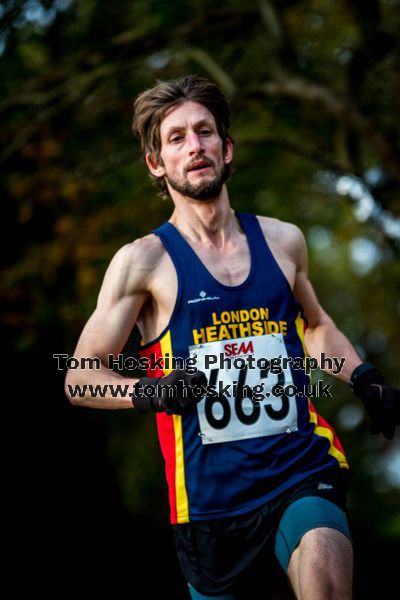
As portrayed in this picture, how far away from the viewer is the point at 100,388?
343 cm

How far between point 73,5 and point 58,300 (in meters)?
3.60

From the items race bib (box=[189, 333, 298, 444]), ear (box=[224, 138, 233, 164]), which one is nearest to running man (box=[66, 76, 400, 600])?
race bib (box=[189, 333, 298, 444])

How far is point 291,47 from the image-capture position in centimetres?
880

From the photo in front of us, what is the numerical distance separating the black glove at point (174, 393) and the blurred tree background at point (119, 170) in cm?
434

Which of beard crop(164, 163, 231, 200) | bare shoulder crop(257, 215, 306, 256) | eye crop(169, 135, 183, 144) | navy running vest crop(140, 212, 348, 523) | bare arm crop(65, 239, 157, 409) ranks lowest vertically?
navy running vest crop(140, 212, 348, 523)

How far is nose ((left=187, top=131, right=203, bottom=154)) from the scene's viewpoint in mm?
3812

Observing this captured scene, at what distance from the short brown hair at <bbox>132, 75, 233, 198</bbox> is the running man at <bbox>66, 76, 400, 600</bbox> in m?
0.26

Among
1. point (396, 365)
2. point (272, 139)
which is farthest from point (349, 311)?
point (272, 139)

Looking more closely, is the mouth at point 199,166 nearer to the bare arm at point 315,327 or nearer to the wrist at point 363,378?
the bare arm at point 315,327

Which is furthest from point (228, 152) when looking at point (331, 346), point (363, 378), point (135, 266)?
point (363, 378)

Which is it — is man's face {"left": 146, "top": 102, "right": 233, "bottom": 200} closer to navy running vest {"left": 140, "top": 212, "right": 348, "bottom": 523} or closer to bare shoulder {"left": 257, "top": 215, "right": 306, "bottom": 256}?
bare shoulder {"left": 257, "top": 215, "right": 306, "bottom": 256}

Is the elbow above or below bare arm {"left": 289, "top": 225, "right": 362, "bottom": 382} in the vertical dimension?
below

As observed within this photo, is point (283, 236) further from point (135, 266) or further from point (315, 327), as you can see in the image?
point (135, 266)

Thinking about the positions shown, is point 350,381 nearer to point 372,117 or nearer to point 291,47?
point 372,117
